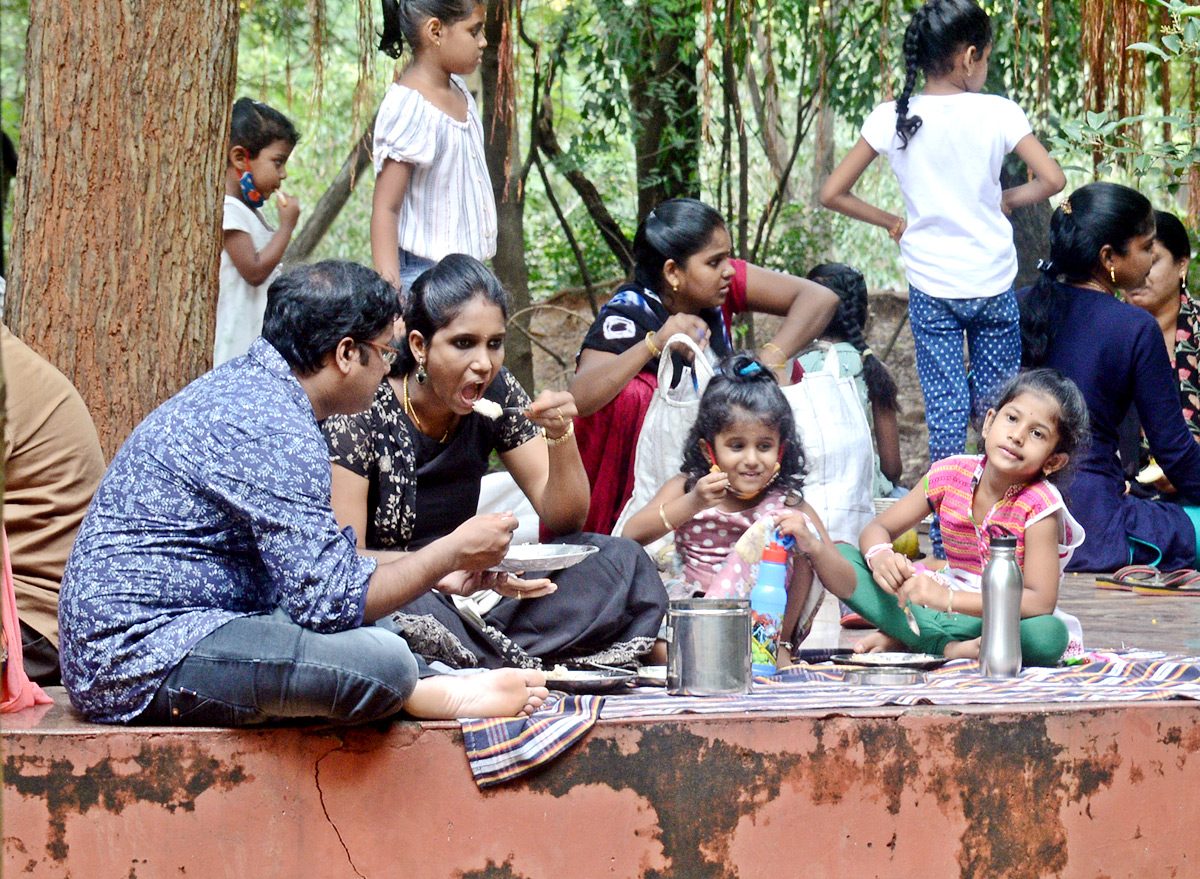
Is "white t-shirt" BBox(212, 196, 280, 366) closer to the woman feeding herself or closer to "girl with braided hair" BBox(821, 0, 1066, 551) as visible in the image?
the woman feeding herself

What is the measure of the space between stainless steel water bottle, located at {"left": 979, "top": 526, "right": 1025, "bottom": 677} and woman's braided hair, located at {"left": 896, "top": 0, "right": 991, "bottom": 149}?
248cm

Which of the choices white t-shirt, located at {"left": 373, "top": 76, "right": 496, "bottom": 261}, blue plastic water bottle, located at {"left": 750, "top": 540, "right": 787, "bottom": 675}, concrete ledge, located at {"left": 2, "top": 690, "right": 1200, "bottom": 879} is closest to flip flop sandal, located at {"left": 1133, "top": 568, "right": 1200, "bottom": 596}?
blue plastic water bottle, located at {"left": 750, "top": 540, "right": 787, "bottom": 675}

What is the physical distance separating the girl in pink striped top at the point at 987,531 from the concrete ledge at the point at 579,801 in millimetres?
792

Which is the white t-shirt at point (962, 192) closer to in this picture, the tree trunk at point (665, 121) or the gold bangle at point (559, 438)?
the gold bangle at point (559, 438)

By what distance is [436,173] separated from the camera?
448cm

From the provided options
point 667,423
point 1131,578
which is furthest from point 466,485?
point 1131,578

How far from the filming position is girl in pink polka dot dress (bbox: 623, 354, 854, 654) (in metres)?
3.57

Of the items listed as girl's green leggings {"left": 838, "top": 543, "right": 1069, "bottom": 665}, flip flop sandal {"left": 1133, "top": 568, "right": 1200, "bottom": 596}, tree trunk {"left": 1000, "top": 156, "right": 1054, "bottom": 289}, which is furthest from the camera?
tree trunk {"left": 1000, "top": 156, "right": 1054, "bottom": 289}

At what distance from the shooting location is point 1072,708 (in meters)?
2.66

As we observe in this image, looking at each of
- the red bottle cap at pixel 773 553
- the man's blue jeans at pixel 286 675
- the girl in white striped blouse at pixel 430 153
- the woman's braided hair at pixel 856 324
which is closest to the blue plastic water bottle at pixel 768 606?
the red bottle cap at pixel 773 553

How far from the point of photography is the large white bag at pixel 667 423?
13.8ft

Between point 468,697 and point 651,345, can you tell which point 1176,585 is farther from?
point 468,697

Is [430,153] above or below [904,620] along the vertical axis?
above

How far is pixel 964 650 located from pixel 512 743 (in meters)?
1.54
